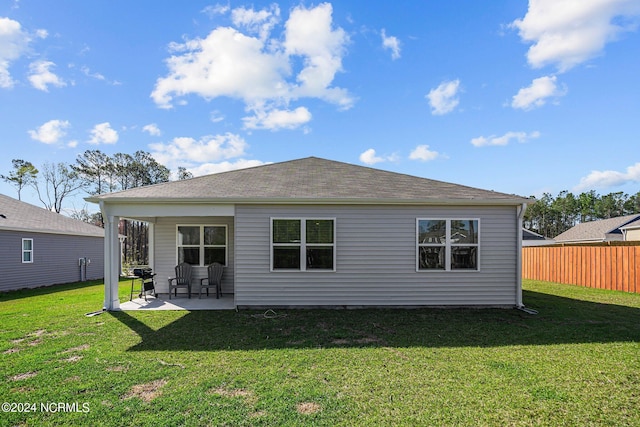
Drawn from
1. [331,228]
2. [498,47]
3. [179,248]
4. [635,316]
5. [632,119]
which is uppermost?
[498,47]

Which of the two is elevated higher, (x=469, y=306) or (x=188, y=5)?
(x=188, y=5)

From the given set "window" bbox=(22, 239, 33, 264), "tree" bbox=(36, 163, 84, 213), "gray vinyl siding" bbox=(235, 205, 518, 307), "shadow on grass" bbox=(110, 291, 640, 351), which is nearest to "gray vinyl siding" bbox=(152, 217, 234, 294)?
"gray vinyl siding" bbox=(235, 205, 518, 307)

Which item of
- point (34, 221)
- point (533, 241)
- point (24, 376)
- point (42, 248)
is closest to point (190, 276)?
point (24, 376)

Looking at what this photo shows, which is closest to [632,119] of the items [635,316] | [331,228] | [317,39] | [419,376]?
[635,316]

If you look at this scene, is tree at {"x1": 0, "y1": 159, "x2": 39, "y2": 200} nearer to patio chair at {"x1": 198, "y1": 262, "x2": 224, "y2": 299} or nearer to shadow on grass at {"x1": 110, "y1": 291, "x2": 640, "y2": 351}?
patio chair at {"x1": 198, "y1": 262, "x2": 224, "y2": 299}

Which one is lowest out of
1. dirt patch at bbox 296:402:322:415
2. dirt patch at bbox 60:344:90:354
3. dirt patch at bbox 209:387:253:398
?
dirt patch at bbox 60:344:90:354

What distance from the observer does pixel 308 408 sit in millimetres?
3156

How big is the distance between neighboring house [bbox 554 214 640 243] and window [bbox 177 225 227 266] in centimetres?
2590

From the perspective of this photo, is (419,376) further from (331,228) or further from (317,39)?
(317,39)

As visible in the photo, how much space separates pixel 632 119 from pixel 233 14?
14355 millimetres

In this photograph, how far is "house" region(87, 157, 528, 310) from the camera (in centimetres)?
→ 761

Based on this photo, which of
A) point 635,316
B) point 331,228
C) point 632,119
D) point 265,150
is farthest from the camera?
point 265,150

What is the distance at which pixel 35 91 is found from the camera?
1479 centimetres

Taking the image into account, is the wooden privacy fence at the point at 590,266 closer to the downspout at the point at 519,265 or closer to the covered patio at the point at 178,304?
the downspout at the point at 519,265
